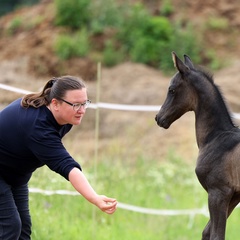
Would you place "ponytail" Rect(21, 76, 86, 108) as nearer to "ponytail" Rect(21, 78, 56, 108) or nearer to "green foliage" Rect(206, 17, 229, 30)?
"ponytail" Rect(21, 78, 56, 108)

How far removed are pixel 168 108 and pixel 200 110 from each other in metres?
0.28

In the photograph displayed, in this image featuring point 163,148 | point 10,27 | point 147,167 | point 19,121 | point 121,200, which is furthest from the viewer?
point 10,27

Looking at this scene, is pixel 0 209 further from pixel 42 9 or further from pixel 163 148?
pixel 42 9

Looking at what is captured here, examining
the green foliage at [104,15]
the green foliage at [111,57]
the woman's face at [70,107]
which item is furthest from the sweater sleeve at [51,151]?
the green foliage at [104,15]

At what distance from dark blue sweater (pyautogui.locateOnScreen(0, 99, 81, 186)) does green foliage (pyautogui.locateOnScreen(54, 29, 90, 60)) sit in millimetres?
13189

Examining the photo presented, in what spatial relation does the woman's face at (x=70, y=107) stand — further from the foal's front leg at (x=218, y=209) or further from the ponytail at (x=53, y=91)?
the foal's front leg at (x=218, y=209)

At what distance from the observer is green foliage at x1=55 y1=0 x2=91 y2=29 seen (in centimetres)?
2016

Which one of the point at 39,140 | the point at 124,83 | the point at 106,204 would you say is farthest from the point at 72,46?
the point at 106,204

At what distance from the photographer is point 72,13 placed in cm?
2041

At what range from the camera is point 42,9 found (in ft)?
71.4

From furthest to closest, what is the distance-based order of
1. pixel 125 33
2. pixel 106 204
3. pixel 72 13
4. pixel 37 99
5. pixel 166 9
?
pixel 166 9, pixel 72 13, pixel 125 33, pixel 37 99, pixel 106 204

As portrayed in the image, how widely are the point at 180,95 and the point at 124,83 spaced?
37.4 feet

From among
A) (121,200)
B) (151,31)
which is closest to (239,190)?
(121,200)

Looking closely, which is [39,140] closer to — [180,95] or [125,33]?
[180,95]
